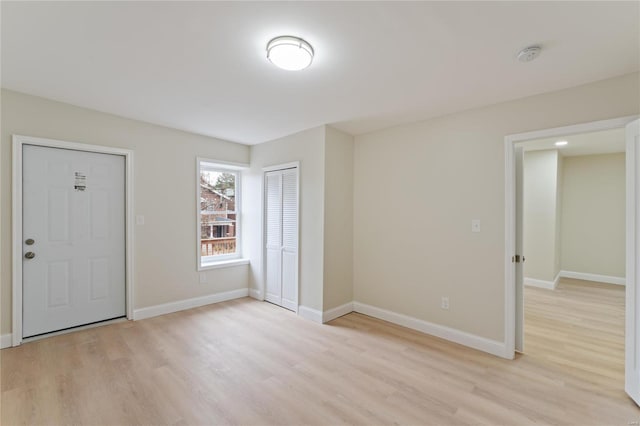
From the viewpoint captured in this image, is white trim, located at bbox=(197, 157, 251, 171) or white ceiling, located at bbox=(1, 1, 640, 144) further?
white trim, located at bbox=(197, 157, 251, 171)

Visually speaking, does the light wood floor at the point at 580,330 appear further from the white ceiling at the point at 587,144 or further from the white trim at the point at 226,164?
the white trim at the point at 226,164

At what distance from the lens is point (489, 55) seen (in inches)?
80.6

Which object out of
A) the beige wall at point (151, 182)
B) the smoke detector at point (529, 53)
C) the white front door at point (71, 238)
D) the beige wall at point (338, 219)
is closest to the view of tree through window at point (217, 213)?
the beige wall at point (151, 182)

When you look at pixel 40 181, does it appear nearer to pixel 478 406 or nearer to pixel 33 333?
pixel 33 333

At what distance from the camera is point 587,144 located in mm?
4801

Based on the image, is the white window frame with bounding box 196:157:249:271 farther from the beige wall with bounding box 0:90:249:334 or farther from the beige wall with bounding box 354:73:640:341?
the beige wall with bounding box 354:73:640:341

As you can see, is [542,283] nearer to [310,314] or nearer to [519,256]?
[519,256]

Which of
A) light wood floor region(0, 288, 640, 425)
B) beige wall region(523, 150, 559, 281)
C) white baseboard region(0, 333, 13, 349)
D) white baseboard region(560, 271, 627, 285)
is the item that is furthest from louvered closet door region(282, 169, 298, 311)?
white baseboard region(560, 271, 627, 285)

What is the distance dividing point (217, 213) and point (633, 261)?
4856 mm

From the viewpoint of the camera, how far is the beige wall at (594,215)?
17.7 feet

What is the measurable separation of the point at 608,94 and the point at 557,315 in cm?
292

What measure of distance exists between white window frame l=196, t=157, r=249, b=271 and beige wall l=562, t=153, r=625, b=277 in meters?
6.57

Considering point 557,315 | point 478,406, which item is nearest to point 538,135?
point 478,406

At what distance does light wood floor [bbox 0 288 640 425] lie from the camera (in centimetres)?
195
